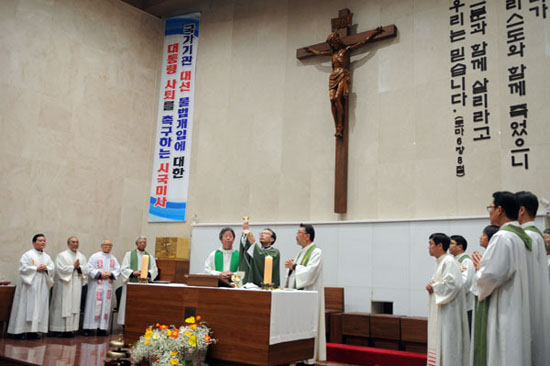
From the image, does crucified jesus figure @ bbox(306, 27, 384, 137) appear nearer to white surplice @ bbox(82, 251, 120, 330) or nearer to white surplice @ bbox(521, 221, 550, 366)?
white surplice @ bbox(82, 251, 120, 330)

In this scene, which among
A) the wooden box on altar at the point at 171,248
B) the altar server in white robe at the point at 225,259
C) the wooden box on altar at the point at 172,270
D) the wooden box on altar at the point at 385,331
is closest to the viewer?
the altar server in white robe at the point at 225,259

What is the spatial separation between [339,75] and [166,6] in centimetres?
552

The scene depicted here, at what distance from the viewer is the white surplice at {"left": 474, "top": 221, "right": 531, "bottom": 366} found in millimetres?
3957

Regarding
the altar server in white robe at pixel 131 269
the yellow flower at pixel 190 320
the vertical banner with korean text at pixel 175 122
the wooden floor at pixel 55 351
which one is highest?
the vertical banner with korean text at pixel 175 122

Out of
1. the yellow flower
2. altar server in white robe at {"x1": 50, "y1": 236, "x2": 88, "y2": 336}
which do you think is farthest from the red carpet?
altar server in white robe at {"x1": 50, "y1": 236, "x2": 88, "y2": 336}

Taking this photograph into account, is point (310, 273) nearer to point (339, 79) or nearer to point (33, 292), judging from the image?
point (339, 79)

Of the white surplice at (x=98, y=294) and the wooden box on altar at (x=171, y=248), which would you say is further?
the wooden box on altar at (x=171, y=248)

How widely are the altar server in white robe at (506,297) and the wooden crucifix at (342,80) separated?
531 cm

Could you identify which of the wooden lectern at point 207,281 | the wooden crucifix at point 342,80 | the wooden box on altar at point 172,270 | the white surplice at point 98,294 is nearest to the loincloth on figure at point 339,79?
the wooden crucifix at point 342,80

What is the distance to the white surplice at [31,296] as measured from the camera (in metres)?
9.14

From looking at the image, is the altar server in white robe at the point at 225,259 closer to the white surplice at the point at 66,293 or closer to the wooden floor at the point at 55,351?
the wooden floor at the point at 55,351

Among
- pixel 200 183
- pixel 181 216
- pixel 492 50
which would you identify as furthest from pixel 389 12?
pixel 181 216

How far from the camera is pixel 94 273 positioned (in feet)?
33.6

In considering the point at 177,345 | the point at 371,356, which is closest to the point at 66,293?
the point at 177,345
